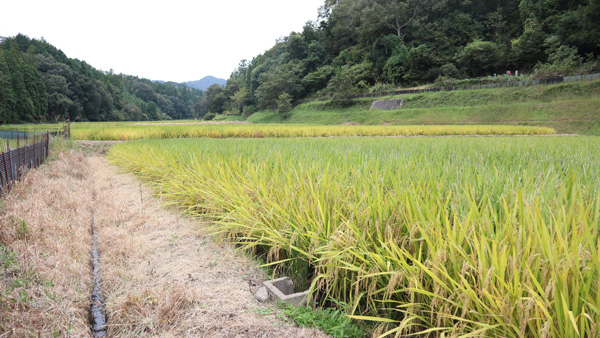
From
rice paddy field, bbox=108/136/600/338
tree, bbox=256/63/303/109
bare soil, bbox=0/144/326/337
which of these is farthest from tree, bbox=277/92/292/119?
rice paddy field, bbox=108/136/600/338

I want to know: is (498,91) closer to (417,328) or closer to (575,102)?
(575,102)

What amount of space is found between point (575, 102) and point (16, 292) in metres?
27.7

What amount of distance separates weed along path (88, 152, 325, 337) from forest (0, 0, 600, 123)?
3101 centimetres

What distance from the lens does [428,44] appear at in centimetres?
4053

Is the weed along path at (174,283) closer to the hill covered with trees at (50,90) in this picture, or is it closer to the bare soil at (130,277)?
the bare soil at (130,277)

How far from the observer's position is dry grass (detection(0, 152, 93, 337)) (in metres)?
1.69

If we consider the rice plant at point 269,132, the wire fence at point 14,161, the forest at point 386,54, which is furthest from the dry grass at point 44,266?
the forest at point 386,54

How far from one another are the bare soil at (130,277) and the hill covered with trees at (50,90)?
18649mm

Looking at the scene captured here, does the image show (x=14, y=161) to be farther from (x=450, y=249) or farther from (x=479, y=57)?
(x=479, y=57)

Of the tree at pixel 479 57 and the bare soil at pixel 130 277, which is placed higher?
the tree at pixel 479 57

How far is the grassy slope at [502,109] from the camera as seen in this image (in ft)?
63.7

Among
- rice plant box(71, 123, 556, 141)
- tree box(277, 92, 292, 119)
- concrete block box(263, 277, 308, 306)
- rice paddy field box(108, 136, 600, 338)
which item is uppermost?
tree box(277, 92, 292, 119)

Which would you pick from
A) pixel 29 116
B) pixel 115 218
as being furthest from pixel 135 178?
pixel 29 116

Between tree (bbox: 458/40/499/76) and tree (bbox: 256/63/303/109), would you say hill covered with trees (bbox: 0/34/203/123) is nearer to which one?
tree (bbox: 256/63/303/109)
